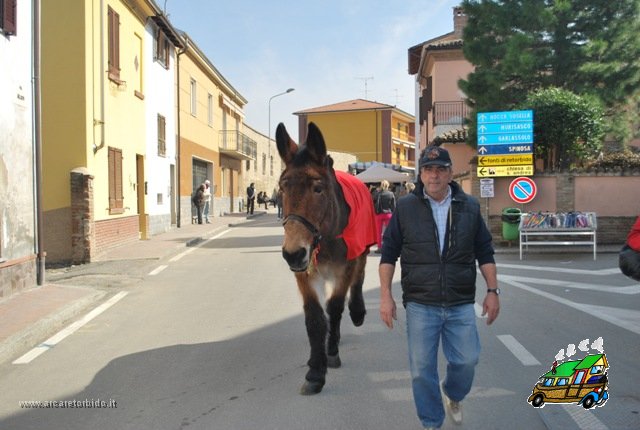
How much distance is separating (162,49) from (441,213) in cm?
1981

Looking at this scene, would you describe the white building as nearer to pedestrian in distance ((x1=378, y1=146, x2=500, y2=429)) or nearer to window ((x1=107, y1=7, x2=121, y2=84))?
window ((x1=107, y1=7, x2=121, y2=84))

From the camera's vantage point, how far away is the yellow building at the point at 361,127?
65625mm

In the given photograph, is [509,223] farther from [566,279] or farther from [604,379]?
[604,379]

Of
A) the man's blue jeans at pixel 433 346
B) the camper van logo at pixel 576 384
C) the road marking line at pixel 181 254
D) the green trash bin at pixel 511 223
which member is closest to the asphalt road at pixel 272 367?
the camper van logo at pixel 576 384

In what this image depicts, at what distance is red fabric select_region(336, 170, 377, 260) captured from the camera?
16.4ft

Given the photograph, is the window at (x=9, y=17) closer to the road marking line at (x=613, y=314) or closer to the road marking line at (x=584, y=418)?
the road marking line at (x=613, y=314)

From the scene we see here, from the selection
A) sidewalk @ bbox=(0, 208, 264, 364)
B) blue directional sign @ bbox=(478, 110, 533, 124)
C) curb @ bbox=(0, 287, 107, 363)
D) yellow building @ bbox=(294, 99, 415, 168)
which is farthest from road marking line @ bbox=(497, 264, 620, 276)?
yellow building @ bbox=(294, 99, 415, 168)

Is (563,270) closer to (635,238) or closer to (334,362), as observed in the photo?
(334,362)

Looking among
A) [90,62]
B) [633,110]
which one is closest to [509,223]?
[633,110]

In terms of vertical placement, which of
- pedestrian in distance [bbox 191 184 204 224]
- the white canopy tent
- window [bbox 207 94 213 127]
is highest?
window [bbox 207 94 213 127]

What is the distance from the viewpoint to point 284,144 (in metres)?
4.54

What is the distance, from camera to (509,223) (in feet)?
49.4

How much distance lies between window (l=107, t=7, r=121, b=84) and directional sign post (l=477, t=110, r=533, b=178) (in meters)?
9.60

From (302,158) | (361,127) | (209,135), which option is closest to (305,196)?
(302,158)
